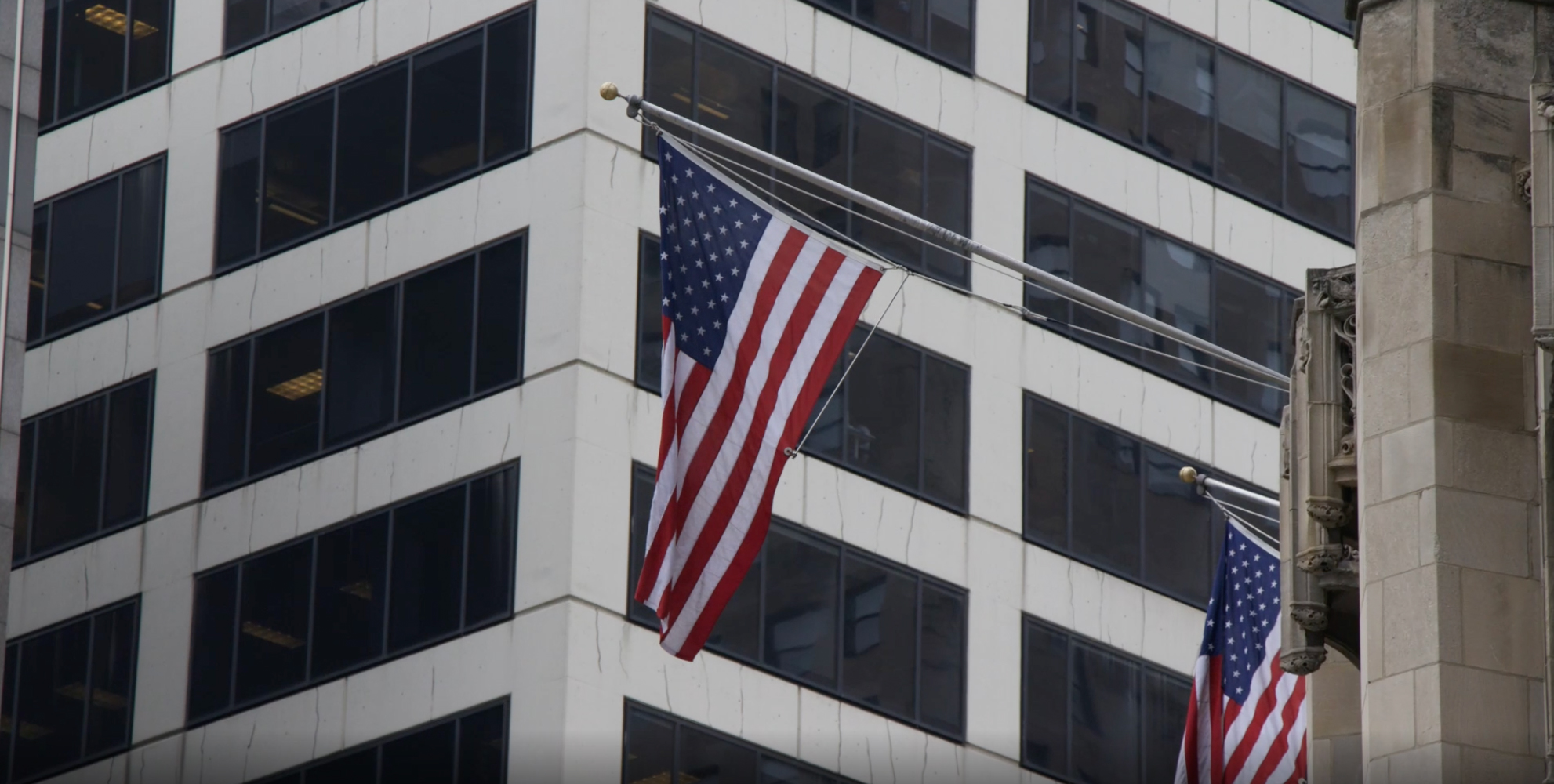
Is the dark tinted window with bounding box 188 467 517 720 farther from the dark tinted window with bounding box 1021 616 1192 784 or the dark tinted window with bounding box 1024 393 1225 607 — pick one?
the dark tinted window with bounding box 1024 393 1225 607

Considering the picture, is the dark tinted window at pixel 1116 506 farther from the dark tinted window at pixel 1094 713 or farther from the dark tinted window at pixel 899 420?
the dark tinted window at pixel 899 420

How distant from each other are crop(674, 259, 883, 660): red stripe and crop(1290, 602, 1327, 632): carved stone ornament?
19.1 feet

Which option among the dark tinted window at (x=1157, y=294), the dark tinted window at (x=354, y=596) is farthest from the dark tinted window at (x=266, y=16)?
the dark tinted window at (x=1157, y=294)

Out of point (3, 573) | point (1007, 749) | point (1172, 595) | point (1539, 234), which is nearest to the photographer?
point (1539, 234)

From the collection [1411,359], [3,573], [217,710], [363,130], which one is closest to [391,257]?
[363,130]

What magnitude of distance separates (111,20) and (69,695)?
10.5 m

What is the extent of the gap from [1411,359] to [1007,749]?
25.2 m

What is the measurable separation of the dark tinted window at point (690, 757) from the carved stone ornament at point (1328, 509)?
2017 cm

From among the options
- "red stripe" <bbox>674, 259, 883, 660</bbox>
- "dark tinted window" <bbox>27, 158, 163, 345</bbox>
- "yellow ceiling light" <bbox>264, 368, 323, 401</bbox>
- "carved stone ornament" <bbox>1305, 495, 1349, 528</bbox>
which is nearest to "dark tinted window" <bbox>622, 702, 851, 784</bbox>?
"yellow ceiling light" <bbox>264, 368, 323, 401</bbox>

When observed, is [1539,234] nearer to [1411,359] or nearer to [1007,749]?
[1411,359]

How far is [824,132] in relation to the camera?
153ft

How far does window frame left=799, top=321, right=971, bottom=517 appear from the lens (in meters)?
45.4

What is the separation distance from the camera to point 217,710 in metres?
46.2

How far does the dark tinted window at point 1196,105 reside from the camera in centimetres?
5038
